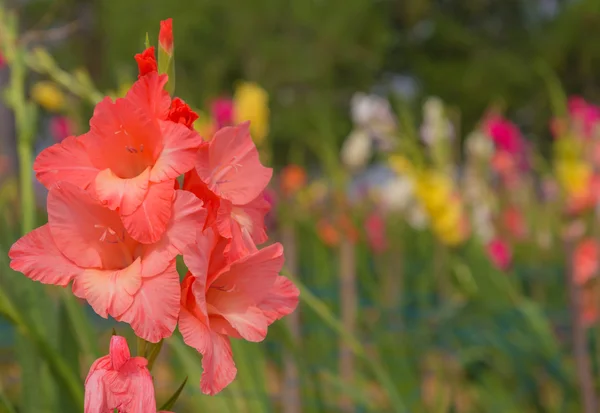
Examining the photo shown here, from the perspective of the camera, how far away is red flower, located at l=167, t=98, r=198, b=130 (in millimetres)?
330

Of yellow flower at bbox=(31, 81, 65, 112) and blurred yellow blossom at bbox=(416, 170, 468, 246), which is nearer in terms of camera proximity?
yellow flower at bbox=(31, 81, 65, 112)

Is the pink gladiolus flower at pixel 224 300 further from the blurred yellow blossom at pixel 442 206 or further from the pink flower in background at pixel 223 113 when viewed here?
the blurred yellow blossom at pixel 442 206

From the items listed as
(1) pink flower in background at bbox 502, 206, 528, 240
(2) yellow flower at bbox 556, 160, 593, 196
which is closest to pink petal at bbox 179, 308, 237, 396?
(2) yellow flower at bbox 556, 160, 593, 196

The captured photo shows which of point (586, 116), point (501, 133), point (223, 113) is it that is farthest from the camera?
point (501, 133)

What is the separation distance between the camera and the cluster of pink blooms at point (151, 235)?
12.1 inches

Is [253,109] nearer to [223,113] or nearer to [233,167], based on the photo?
[223,113]

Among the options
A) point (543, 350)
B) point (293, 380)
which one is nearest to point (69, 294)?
point (293, 380)

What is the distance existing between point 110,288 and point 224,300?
58mm

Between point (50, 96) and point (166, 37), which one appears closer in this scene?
point (166, 37)

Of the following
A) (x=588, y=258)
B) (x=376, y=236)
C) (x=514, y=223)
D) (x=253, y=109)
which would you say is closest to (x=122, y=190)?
(x=253, y=109)

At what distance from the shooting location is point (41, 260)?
32 cm

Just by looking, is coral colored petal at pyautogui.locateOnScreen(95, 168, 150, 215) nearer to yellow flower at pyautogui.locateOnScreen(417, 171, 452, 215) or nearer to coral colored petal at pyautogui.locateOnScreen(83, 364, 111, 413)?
coral colored petal at pyautogui.locateOnScreen(83, 364, 111, 413)

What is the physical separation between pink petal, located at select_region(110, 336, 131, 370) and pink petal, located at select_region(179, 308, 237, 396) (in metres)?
0.02

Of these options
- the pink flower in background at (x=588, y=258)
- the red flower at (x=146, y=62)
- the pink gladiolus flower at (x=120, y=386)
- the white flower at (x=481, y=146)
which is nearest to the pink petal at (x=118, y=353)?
the pink gladiolus flower at (x=120, y=386)
